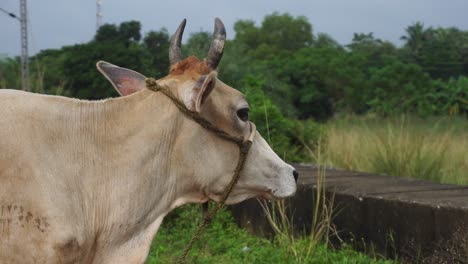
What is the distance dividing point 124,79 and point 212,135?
517 mm

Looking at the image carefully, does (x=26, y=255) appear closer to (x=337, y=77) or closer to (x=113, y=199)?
(x=113, y=199)

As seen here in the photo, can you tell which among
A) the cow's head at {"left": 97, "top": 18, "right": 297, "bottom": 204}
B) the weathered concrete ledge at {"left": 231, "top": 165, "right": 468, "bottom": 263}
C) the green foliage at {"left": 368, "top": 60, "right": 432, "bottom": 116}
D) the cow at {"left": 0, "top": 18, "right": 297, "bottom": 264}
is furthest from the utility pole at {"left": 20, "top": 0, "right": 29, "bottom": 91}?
the green foliage at {"left": 368, "top": 60, "right": 432, "bottom": 116}

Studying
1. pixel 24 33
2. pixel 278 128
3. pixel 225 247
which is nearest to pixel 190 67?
pixel 225 247

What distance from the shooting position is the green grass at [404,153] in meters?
7.41

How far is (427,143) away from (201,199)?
17.4 feet

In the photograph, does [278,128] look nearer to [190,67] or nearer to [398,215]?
[398,215]

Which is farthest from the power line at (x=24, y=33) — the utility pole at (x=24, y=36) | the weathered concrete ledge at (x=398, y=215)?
the weathered concrete ledge at (x=398, y=215)

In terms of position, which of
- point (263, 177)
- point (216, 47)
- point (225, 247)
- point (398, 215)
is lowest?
point (225, 247)

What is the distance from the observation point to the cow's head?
2.91m

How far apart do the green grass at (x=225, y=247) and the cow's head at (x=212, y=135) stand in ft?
6.63

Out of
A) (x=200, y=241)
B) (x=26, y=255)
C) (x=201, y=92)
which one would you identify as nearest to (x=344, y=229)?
(x=200, y=241)

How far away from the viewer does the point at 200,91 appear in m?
2.79

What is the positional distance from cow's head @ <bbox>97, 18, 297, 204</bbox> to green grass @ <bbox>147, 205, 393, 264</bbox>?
2.02 metres

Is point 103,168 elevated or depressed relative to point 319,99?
elevated
